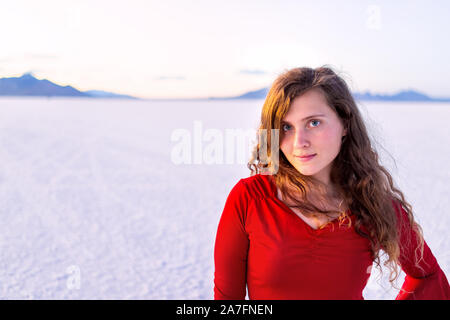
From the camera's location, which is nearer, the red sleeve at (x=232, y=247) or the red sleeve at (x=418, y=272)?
the red sleeve at (x=232, y=247)

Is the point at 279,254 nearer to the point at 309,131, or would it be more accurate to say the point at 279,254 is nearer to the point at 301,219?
the point at 301,219

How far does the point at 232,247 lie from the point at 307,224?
196 mm

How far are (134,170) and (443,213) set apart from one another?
17.5 feet

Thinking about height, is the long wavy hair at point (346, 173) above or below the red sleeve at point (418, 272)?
above

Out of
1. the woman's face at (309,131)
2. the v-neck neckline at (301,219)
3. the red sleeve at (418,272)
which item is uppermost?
the woman's face at (309,131)

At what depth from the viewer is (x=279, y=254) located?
893 mm

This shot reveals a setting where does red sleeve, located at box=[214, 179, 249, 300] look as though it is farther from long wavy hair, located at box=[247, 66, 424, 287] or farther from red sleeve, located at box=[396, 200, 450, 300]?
red sleeve, located at box=[396, 200, 450, 300]

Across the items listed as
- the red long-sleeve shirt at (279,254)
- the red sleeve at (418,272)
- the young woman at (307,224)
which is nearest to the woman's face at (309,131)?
the young woman at (307,224)

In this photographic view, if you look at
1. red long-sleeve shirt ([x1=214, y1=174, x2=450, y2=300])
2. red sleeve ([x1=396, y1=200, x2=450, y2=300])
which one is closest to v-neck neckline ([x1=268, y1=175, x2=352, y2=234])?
red long-sleeve shirt ([x1=214, y1=174, x2=450, y2=300])

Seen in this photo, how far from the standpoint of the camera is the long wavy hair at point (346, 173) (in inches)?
37.1

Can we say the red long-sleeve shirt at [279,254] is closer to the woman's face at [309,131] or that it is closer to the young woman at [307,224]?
the young woman at [307,224]

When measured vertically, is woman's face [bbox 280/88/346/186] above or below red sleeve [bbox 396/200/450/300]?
above

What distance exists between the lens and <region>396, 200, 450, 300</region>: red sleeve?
1.02m

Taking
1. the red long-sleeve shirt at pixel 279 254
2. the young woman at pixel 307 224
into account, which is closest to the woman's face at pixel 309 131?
the young woman at pixel 307 224
